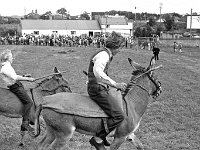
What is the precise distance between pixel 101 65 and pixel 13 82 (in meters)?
2.98

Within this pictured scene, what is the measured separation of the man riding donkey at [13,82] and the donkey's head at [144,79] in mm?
2553

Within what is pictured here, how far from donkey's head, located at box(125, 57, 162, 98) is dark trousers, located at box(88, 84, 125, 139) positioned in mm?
723

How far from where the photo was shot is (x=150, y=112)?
40.7ft

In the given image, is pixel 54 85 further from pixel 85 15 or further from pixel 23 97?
pixel 85 15

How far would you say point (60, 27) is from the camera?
81750 mm

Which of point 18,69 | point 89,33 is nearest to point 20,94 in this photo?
point 18,69

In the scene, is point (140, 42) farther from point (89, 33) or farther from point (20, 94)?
point (20, 94)

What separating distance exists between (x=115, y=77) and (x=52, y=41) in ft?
105

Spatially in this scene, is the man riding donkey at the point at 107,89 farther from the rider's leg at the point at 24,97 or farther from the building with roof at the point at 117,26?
the building with roof at the point at 117,26

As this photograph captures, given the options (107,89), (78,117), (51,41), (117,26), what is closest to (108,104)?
(107,89)

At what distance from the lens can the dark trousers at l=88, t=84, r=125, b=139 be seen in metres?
6.72

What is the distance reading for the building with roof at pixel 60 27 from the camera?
79.2m

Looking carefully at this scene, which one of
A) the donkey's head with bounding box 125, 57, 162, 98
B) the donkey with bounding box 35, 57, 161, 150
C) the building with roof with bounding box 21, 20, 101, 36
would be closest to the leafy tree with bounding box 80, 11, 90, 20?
the building with roof with bounding box 21, 20, 101, 36

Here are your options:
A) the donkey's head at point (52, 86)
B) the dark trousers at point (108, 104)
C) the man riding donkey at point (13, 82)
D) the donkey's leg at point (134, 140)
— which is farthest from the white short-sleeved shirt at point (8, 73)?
the donkey's leg at point (134, 140)
